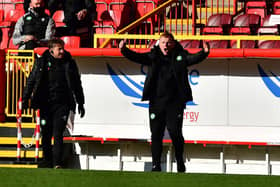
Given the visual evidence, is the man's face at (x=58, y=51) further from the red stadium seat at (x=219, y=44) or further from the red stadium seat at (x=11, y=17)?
the red stadium seat at (x=11, y=17)

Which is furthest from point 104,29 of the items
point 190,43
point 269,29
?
point 269,29

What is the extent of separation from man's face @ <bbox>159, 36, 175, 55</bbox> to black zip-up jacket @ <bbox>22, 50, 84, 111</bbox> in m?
1.26

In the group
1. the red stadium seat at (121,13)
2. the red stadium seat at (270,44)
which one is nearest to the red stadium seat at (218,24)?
the red stadium seat at (270,44)

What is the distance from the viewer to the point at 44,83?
14367 mm

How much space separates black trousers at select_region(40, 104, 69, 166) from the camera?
14.1 meters

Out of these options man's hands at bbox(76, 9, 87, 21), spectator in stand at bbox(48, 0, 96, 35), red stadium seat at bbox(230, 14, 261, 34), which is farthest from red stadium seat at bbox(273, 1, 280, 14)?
man's hands at bbox(76, 9, 87, 21)

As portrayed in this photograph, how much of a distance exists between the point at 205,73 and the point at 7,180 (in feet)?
22.4

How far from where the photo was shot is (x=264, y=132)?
1673cm

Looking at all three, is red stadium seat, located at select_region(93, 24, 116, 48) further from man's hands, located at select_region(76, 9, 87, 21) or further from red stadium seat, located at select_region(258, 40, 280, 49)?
red stadium seat, located at select_region(258, 40, 280, 49)

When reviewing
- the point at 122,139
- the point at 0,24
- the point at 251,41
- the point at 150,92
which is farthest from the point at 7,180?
the point at 0,24

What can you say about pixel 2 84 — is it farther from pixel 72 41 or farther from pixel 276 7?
pixel 276 7

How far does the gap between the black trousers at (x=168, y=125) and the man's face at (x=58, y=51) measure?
137cm

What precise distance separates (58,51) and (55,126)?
98cm

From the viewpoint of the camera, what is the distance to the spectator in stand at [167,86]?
13719mm
